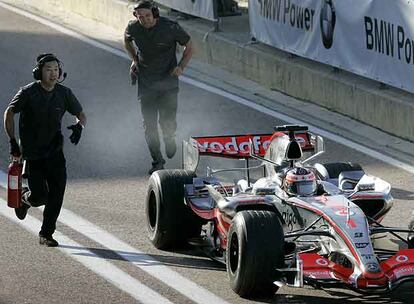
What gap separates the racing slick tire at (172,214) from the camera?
1277cm

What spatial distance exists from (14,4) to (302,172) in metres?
16.1

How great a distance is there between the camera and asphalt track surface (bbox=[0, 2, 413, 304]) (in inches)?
451

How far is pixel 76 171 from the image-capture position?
16250 millimetres

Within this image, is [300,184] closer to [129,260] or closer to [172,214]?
[172,214]

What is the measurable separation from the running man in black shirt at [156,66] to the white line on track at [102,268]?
8.35 feet

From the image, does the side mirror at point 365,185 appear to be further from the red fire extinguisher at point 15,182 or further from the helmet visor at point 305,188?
the red fire extinguisher at point 15,182

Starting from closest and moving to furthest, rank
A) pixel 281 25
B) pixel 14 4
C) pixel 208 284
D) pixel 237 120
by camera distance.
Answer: pixel 208 284, pixel 237 120, pixel 281 25, pixel 14 4

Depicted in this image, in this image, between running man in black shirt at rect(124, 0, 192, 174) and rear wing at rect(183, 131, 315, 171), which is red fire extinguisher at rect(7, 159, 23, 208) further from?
running man in black shirt at rect(124, 0, 192, 174)

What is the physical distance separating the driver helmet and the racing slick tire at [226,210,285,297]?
69 centimetres

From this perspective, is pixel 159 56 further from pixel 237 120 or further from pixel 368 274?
pixel 368 274

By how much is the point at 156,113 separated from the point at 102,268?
419cm

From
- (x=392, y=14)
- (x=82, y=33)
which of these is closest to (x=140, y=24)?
(x=392, y=14)

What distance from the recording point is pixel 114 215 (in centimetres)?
1417

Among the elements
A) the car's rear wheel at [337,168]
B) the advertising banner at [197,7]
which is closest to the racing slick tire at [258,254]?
the car's rear wheel at [337,168]
